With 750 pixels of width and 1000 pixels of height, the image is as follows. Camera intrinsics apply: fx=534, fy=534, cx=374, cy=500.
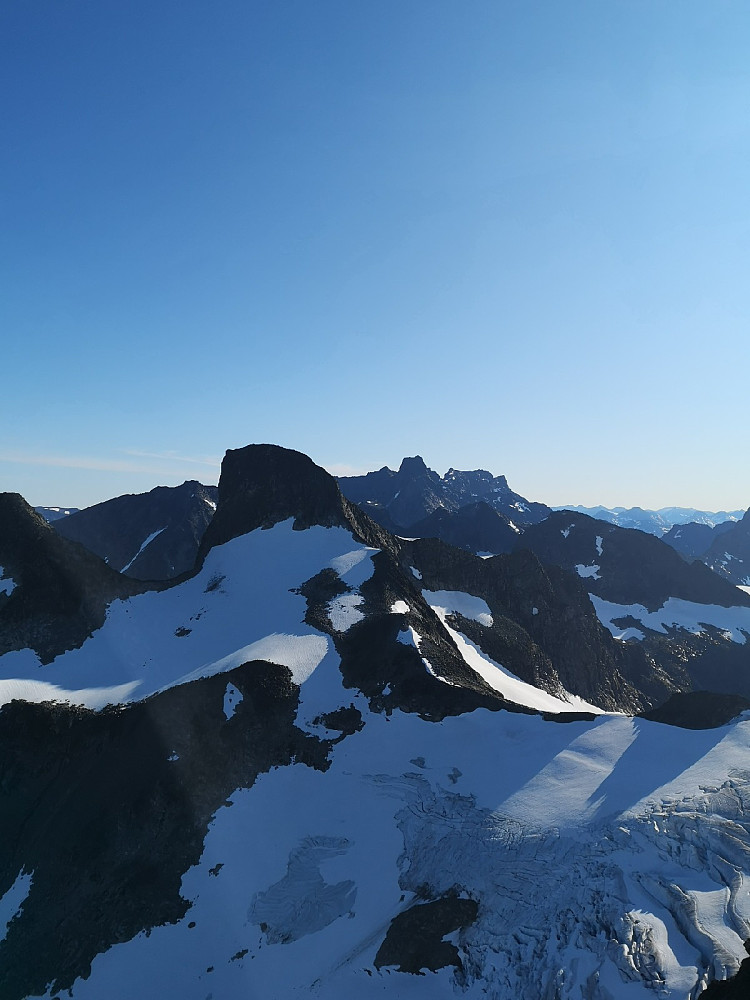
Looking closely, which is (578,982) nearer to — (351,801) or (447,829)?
(447,829)

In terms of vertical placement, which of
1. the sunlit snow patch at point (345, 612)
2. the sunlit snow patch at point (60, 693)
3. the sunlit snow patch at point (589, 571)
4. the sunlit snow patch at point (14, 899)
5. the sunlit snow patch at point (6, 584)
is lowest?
the sunlit snow patch at point (14, 899)

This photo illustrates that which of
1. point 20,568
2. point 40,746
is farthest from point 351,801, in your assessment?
point 20,568

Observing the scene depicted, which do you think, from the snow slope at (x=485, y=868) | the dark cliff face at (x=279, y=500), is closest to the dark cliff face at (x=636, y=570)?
the dark cliff face at (x=279, y=500)

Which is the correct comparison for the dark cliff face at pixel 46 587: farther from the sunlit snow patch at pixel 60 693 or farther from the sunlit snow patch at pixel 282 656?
the sunlit snow patch at pixel 282 656

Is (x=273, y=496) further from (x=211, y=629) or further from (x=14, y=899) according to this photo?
(x=14, y=899)

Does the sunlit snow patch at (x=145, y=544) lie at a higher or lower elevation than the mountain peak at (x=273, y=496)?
lower

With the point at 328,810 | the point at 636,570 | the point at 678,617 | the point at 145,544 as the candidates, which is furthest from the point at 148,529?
the point at 678,617

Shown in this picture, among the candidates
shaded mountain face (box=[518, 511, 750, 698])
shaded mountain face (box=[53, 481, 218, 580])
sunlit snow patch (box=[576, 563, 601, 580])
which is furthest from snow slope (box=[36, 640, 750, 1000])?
shaded mountain face (box=[53, 481, 218, 580])
